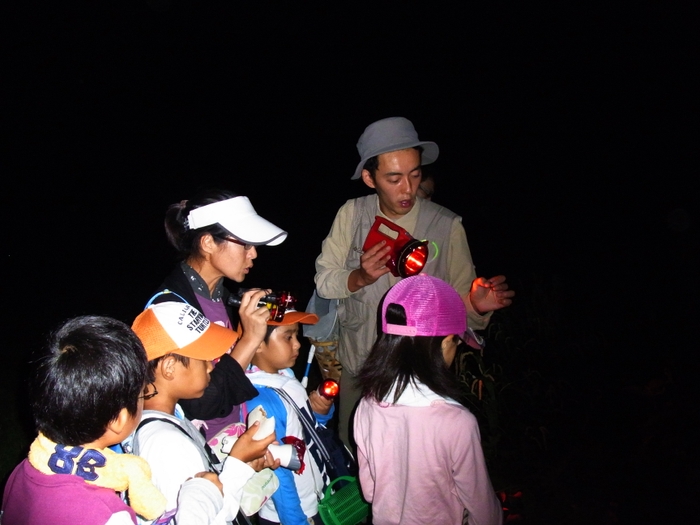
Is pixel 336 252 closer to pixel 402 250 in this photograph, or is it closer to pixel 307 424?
pixel 402 250

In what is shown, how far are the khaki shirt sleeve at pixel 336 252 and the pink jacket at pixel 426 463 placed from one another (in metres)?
0.85

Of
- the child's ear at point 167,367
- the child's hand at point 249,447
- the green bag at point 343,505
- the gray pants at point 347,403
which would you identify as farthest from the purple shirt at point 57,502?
the gray pants at point 347,403

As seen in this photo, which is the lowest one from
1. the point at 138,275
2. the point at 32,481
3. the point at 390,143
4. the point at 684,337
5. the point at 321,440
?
the point at 138,275

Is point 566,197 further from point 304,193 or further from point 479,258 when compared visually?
point 304,193

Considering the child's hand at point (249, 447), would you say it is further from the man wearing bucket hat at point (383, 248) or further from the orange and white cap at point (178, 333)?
the man wearing bucket hat at point (383, 248)

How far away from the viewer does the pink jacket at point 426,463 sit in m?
1.73

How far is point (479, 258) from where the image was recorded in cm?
794

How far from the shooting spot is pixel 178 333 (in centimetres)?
180

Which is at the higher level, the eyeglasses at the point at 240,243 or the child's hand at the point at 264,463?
the eyeglasses at the point at 240,243

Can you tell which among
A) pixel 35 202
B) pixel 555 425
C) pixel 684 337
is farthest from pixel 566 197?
pixel 35 202

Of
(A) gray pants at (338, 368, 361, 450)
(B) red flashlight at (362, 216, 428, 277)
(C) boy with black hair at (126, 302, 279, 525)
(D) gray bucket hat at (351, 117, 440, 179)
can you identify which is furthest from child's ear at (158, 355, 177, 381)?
(D) gray bucket hat at (351, 117, 440, 179)

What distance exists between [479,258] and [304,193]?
703 centimetres

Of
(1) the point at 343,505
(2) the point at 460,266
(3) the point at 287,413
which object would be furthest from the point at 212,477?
(2) the point at 460,266

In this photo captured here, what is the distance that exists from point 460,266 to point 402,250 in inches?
15.3
